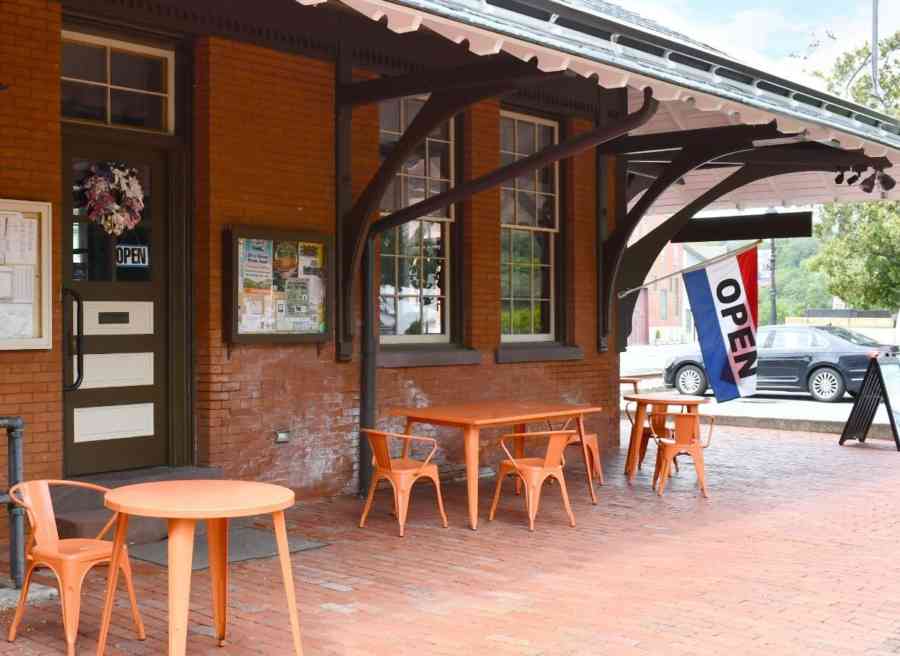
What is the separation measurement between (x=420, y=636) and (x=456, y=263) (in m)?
5.55

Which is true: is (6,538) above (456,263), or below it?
below

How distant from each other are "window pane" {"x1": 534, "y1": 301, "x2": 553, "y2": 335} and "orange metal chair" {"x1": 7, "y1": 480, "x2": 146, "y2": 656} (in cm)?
684

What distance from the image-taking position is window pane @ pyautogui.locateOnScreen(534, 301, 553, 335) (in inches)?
453

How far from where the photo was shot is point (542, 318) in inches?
456

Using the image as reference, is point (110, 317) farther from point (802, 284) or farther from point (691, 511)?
point (802, 284)

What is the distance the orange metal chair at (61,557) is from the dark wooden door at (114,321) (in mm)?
2345

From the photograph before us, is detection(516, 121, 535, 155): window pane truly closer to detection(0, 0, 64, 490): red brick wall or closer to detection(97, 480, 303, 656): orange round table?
detection(0, 0, 64, 490): red brick wall

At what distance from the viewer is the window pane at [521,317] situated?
11.2 m

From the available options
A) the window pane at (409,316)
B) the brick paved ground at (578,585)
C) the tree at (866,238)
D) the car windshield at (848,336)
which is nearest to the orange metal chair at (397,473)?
the brick paved ground at (578,585)

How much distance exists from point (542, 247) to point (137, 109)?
4837 millimetres

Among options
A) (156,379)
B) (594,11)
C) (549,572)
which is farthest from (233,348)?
(594,11)

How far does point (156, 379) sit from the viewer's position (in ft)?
26.2

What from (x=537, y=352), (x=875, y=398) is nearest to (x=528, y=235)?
(x=537, y=352)

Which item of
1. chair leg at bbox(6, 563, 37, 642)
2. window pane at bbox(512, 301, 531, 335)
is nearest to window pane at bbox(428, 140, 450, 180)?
window pane at bbox(512, 301, 531, 335)
